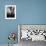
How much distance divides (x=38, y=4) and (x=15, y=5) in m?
0.64

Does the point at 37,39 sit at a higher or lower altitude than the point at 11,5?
lower

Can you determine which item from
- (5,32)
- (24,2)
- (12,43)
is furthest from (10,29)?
(24,2)

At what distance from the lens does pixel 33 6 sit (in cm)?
340

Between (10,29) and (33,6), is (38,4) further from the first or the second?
(10,29)

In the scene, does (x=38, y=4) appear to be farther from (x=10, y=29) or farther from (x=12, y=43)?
(x=12, y=43)

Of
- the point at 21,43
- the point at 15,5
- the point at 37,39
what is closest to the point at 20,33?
the point at 21,43

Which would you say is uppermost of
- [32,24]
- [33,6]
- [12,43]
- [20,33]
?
[33,6]

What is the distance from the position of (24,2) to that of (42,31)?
0.94 metres

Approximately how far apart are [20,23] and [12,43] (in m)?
0.59

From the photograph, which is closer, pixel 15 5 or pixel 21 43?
pixel 21 43

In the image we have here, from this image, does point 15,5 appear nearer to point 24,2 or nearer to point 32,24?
point 24,2

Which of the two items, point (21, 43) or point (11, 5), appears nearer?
point (21, 43)

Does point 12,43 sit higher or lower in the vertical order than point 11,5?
lower

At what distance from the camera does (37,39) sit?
10.6 feet
